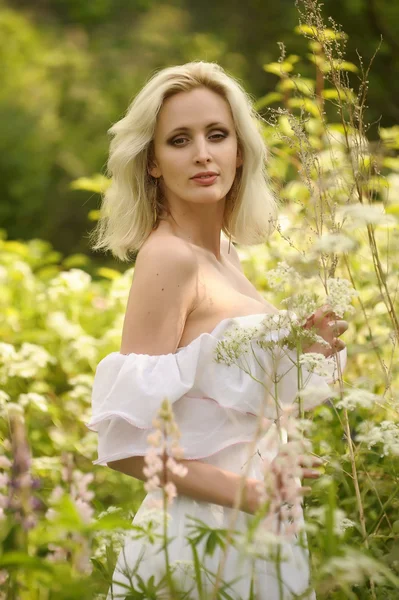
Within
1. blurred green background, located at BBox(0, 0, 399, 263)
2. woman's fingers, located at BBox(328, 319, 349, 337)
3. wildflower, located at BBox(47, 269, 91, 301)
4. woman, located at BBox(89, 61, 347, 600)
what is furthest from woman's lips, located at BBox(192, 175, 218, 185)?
blurred green background, located at BBox(0, 0, 399, 263)

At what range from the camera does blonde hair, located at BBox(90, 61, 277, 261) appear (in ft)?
6.41

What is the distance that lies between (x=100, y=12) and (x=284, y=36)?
177 inches

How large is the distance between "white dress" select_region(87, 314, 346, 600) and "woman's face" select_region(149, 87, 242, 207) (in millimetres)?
350

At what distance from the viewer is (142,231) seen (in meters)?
2.01

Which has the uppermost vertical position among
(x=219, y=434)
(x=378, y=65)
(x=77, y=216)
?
(x=378, y=65)

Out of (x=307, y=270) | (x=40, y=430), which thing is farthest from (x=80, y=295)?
(x=307, y=270)

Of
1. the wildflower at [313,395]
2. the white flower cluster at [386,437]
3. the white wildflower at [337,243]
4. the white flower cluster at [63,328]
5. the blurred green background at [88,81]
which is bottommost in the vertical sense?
the white flower cluster at [386,437]

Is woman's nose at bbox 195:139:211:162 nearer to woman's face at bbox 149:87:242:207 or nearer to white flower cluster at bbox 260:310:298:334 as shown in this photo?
woman's face at bbox 149:87:242:207

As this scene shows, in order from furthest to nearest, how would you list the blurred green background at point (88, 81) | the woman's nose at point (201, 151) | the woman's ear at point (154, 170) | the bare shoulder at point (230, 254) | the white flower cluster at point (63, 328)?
the blurred green background at point (88, 81)
the white flower cluster at point (63, 328)
the bare shoulder at point (230, 254)
the woman's ear at point (154, 170)
the woman's nose at point (201, 151)

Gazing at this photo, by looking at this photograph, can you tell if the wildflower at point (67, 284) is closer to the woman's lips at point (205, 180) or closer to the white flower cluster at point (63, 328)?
the white flower cluster at point (63, 328)

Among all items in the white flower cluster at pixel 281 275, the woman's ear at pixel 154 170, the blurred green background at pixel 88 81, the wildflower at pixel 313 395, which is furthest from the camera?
the blurred green background at pixel 88 81

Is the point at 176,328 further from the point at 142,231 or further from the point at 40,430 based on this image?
the point at 40,430

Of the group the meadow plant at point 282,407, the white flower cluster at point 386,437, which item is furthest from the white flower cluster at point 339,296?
the white flower cluster at point 386,437

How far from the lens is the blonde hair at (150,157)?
1.95m
